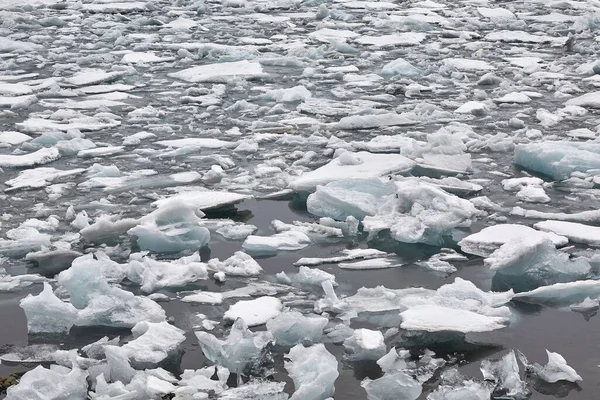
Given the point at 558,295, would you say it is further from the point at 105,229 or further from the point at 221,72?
the point at 221,72

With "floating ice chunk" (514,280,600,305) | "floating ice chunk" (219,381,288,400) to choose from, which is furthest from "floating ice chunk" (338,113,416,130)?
"floating ice chunk" (219,381,288,400)

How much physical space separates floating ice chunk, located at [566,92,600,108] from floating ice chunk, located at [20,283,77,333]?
4269mm

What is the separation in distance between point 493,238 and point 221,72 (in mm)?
4093

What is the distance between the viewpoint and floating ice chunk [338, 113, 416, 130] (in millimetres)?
5793

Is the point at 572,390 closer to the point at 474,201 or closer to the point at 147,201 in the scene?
the point at 474,201

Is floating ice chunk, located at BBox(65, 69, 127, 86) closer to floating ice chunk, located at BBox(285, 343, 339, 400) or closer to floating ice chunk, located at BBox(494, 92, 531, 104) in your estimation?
floating ice chunk, located at BBox(494, 92, 531, 104)

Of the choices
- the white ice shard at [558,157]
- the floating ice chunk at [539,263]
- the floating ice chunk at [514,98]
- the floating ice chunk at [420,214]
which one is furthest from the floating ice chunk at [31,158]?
the floating ice chunk at [514,98]

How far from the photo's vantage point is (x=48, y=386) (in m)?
2.62

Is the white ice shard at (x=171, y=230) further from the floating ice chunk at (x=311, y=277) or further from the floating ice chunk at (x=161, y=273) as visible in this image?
the floating ice chunk at (x=311, y=277)

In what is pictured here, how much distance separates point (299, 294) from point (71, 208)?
4.39 ft

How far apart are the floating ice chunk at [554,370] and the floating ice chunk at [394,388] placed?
37cm

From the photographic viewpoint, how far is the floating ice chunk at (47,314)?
309cm

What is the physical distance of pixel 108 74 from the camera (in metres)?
7.48

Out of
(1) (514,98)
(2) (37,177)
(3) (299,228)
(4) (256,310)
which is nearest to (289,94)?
(1) (514,98)
